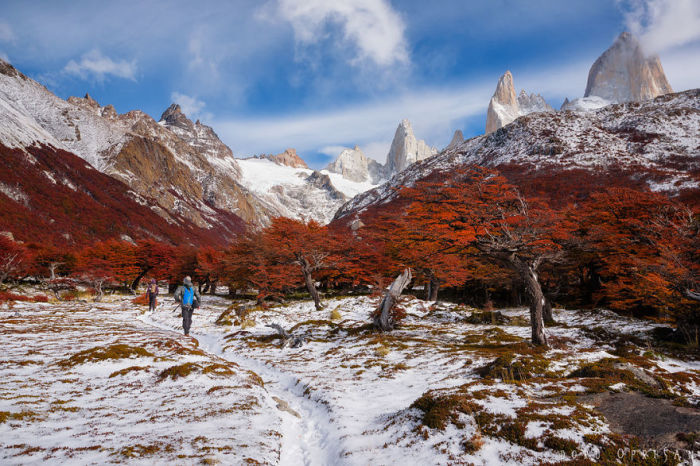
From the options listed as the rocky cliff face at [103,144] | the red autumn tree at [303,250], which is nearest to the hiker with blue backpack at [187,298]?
the red autumn tree at [303,250]

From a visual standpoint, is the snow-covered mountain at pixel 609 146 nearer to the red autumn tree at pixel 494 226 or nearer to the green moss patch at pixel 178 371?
the red autumn tree at pixel 494 226

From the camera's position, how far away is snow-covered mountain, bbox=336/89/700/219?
70250 mm

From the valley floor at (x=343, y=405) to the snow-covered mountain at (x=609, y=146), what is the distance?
58.2 metres

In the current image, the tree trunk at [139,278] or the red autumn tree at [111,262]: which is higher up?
the red autumn tree at [111,262]

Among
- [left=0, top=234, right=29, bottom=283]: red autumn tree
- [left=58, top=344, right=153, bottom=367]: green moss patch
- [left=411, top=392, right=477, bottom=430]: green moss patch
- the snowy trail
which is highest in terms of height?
[left=0, top=234, right=29, bottom=283]: red autumn tree

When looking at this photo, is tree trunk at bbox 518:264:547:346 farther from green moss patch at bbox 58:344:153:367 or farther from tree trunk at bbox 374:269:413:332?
green moss patch at bbox 58:344:153:367

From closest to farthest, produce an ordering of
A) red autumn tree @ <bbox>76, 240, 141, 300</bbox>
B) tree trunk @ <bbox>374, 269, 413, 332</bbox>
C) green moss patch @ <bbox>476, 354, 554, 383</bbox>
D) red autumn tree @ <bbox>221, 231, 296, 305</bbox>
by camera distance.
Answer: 1. green moss patch @ <bbox>476, 354, 554, 383</bbox>
2. tree trunk @ <bbox>374, 269, 413, 332</bbox>
3. red autumn tree @ <bbox>221, 231, 296, 305</bbox>
4. red autumn tree @ <bbox>76, 240, 141, 300</bbox>

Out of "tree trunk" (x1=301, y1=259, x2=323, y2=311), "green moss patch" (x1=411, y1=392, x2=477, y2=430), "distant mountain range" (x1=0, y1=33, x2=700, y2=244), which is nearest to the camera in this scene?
"green moss patch" (x1=411, y1=392, x2=477, y2=430)

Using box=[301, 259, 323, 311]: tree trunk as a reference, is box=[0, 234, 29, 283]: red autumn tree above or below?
above

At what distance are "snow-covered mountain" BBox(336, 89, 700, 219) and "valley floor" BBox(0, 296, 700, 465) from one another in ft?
191

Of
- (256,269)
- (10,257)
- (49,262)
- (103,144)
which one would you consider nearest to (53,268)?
(49,262)

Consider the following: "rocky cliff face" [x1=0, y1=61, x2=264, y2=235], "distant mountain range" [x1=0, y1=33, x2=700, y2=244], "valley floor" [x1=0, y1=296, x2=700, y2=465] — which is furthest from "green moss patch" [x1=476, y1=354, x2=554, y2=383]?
"rocky cliff face" [x1=0, y1=61, x2=264, y2=235]

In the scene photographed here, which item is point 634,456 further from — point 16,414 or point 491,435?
point 16,414

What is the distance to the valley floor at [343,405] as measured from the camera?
4.24m
